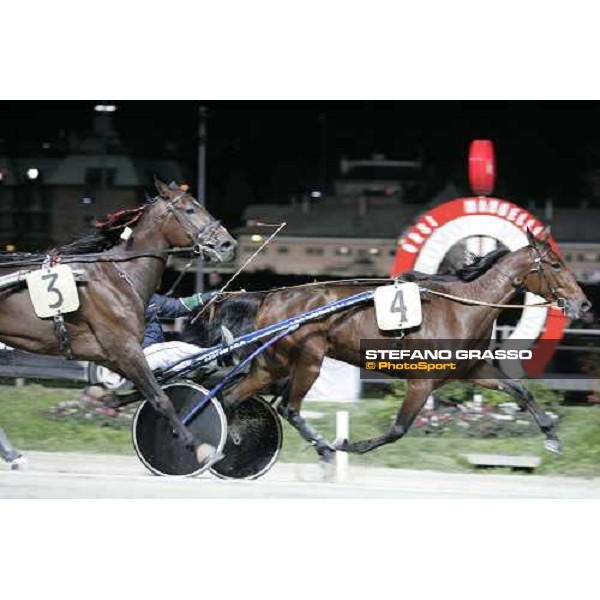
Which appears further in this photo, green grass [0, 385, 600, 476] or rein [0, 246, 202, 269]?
green grass [0, 385, 600, 476]

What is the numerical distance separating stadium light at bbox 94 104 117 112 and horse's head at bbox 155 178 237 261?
2.42 feet

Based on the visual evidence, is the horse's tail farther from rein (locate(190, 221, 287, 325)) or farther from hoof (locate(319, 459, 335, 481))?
hoof (locate(319, 459, 335, 481))

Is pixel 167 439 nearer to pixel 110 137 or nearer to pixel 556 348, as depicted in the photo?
pixel 110 137

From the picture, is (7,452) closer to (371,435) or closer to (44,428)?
(44,428)

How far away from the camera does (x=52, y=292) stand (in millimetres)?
8539

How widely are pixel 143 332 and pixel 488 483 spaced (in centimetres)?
249

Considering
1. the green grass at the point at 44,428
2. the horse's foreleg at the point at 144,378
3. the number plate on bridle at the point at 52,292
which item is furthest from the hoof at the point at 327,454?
the number plate on bridle at the point at 52,292

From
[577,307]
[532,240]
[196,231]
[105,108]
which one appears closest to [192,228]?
[196,231]

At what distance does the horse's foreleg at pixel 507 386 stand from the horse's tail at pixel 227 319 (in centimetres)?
151

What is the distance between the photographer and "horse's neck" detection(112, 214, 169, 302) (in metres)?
8.73

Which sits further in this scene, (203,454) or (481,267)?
(481,267)

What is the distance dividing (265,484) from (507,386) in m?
1.73

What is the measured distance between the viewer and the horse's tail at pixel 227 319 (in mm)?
9039

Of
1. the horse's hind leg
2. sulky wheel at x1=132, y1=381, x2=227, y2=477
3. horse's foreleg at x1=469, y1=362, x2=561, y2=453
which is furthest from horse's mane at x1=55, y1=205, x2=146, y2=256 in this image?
horse's foreleg at x1=469, y1=362, x2=561, y2=453
